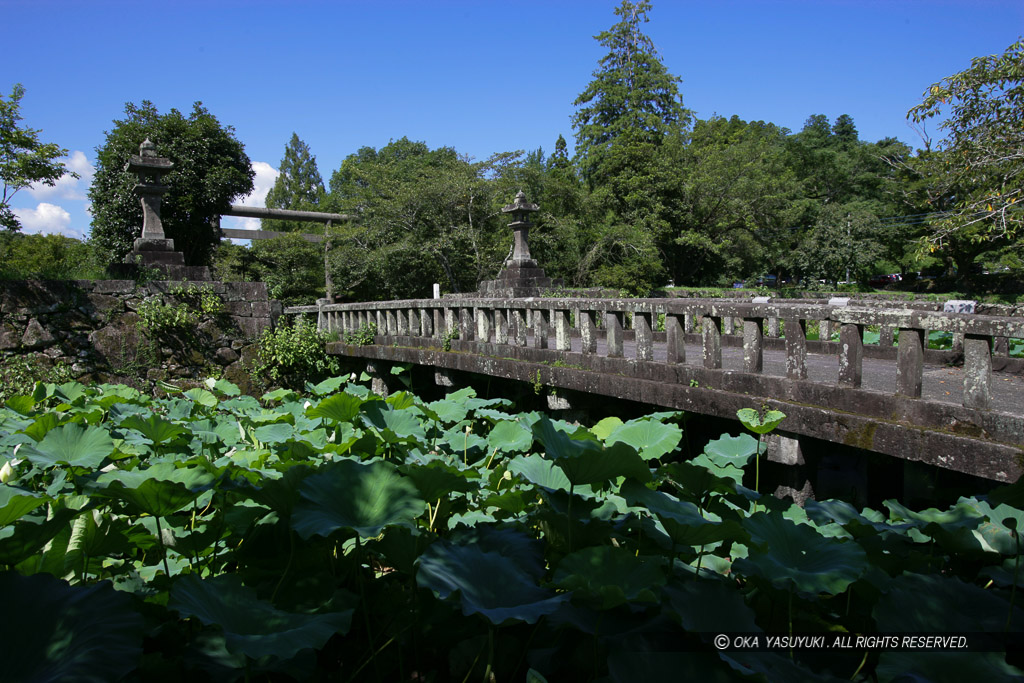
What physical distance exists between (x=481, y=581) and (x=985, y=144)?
12426 mm

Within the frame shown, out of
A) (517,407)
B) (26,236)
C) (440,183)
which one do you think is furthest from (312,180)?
(517,407)

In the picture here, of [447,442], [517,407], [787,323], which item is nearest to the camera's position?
[447,442]

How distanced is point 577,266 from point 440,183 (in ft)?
18.8

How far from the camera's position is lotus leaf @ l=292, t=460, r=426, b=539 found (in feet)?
4.67

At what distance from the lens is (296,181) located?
59.2 meters

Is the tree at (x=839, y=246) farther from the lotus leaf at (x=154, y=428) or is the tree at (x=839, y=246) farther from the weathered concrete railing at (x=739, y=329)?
the lotus leaf at (x=154, y=428)

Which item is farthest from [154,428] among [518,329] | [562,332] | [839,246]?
[839,246]

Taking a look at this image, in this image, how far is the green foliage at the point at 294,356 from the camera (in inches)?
484

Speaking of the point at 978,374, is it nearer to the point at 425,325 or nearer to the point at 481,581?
the point at 481,581

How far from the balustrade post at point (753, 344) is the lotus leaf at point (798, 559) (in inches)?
169

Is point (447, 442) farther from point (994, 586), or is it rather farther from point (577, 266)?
point (577, 266)

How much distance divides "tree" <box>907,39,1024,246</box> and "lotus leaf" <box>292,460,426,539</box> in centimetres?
1072

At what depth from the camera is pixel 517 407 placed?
916 centimetres

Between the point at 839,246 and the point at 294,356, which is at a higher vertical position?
the point at 839,246
